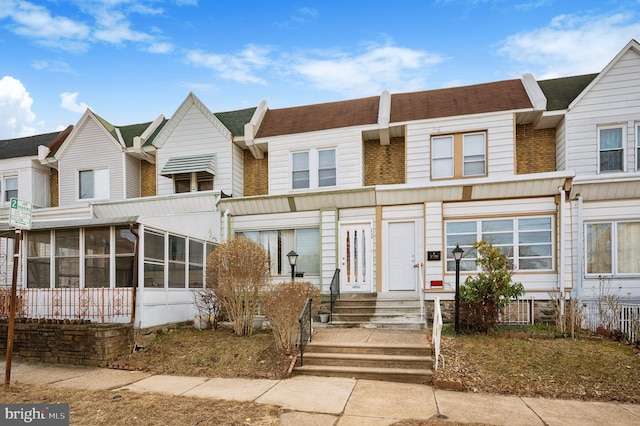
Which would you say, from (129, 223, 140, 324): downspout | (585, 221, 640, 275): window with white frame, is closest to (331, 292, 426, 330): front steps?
(129, 223, 140, 324): downspout

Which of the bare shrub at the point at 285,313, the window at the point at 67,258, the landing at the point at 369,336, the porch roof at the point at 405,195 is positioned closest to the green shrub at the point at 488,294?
the landing at the point at 369,336

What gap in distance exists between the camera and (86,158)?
17109 mm

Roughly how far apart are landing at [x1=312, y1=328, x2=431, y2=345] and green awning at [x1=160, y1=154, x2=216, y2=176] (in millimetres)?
7807

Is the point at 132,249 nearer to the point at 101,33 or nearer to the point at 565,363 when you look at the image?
the point at 101,33

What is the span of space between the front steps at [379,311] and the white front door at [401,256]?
0.40 metres

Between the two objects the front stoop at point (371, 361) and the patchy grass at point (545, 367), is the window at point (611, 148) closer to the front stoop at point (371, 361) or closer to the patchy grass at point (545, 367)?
the patchy grass at point (545, 367)

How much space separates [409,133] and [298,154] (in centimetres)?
409

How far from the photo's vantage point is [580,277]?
1170 centimetres

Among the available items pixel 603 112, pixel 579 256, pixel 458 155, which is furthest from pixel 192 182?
pixel 603 112

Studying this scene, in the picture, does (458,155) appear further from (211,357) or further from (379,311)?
(211,357)

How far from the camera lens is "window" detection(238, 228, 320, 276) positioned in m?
14.1

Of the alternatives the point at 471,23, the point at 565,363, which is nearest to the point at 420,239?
the point at 565,363

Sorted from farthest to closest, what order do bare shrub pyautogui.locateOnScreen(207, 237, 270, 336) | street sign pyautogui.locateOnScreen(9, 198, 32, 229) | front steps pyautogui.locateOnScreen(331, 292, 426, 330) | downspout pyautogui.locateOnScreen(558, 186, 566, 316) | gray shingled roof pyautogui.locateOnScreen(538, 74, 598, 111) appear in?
gray shingled roof pyautogui.locateOnScreen(538, 74, 598, 111) < downspout pyautogui.locateOnScreen(558, 186, 566, 316) < front steps pyautogui.locateOnScreen(331, 292, 426, 330) < bare shrub pyautogui.locateOnScreen(207, 237, 270, 336) < street sign pyautogui.locateOnScreen(9, 198, 32, 229)

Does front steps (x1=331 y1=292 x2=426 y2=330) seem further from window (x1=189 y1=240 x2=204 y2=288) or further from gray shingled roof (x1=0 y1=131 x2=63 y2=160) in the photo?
gray shingled roof (x1=0 y1=131 x2=63 y2=160)
